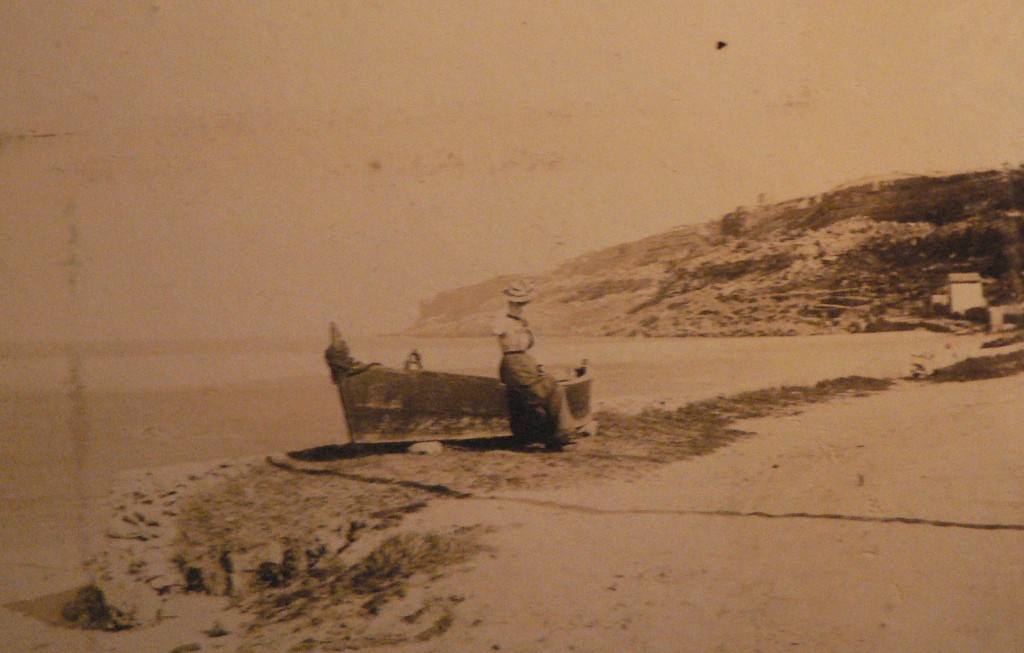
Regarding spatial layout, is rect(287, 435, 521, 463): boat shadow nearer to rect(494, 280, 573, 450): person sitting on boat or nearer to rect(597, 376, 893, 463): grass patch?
rect(494, 280, 573, 450): person sitting on boat

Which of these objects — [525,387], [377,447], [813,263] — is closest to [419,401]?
[377,447]

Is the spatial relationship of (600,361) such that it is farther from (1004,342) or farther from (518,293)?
(1004,342)

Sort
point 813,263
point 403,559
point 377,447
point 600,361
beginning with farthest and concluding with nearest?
point 813,263, point 600,361, point 377,447, point 403,559

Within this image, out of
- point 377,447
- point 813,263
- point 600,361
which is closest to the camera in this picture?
point 377,447

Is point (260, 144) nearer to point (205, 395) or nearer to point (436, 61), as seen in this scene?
point (436, 61)

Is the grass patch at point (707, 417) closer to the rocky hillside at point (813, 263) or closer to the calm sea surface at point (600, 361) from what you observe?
the calm sea surface at point (600, 361)

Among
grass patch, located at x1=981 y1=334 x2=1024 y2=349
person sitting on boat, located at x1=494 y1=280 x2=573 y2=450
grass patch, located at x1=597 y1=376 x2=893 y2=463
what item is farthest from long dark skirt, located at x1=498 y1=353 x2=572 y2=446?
grass patch, located at x1=981 y1=334 x2=1024 y2=349
